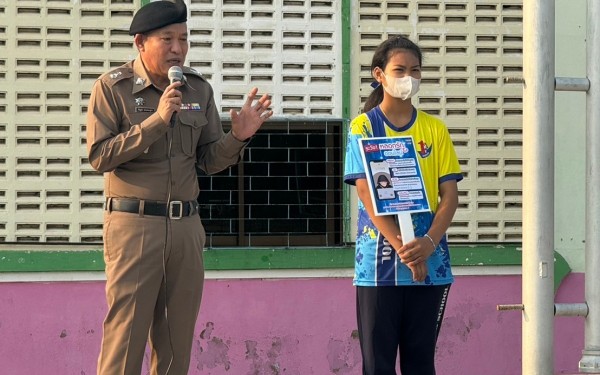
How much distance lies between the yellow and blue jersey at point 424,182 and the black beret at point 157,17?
889 millimetres

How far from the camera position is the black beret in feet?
16.2

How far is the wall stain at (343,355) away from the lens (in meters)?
7.21

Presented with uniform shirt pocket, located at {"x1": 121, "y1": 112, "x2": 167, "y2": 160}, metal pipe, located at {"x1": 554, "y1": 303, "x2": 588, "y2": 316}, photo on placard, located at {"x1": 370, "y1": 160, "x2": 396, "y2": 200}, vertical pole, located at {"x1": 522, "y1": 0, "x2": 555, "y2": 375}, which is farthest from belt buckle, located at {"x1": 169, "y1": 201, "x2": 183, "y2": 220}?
metal pipe, located at {"x1": 554, "y1": 303, "x2": 588, "y2": 316}

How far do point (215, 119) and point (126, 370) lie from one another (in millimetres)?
1174

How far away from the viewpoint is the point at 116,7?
23.1 ft

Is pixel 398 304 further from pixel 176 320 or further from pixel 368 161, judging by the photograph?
pixel 176 320

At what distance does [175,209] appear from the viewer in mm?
4934

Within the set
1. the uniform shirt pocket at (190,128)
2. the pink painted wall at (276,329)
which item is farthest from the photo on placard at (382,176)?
the pink painted wall at (276,329)

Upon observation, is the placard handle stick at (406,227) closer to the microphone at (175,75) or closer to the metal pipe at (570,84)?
the metal pipe at (570,84)

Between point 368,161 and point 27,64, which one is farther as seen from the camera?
point 27,64

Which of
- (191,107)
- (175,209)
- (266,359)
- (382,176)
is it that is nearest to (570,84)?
(382,176)

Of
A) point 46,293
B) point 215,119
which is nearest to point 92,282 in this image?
point 46,293

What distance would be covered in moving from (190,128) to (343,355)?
2627 millimetres

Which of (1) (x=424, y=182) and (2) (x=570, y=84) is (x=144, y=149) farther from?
(2) (x=570, y=84)
